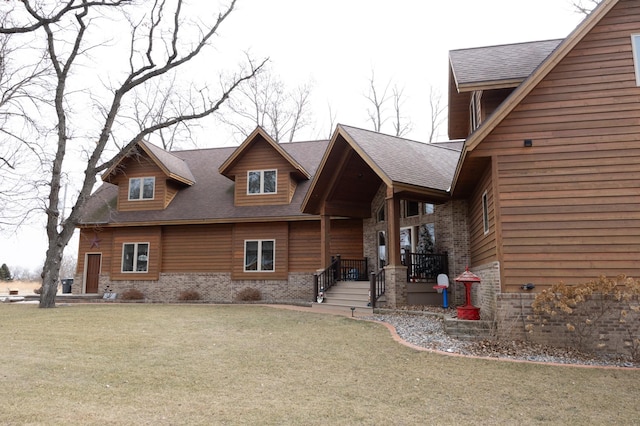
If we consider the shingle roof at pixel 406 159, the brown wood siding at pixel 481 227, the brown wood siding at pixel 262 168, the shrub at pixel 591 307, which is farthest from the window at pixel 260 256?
the shrub at pixel 591 307

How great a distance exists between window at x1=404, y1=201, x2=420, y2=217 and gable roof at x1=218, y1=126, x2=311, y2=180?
494cm

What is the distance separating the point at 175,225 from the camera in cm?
1955

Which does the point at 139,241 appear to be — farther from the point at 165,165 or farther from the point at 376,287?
the point at 376,287

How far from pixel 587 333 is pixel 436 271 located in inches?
225

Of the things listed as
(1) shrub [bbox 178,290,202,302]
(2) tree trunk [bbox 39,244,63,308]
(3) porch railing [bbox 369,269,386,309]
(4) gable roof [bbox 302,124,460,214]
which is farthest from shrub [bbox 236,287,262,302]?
(2) tree trunk [bbox 39,244,63,308]

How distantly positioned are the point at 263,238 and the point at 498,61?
1123cm

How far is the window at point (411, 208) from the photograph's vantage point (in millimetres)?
15367

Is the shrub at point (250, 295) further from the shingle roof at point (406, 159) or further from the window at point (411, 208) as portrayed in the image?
the shingle roof at point (406, 159)

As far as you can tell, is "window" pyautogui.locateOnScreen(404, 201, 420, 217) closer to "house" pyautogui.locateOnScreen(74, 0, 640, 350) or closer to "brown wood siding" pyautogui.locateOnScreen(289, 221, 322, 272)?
"house" pyautogui.locateOnScreen(74, 0, 640, 350)

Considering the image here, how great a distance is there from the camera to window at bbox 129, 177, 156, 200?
2020 centimetres

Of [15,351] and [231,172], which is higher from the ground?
[231,172]

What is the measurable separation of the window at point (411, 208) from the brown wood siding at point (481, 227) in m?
2.62

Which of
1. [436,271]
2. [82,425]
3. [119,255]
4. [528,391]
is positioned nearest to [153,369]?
[82,425]

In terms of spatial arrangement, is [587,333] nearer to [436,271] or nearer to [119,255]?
[436,271]
